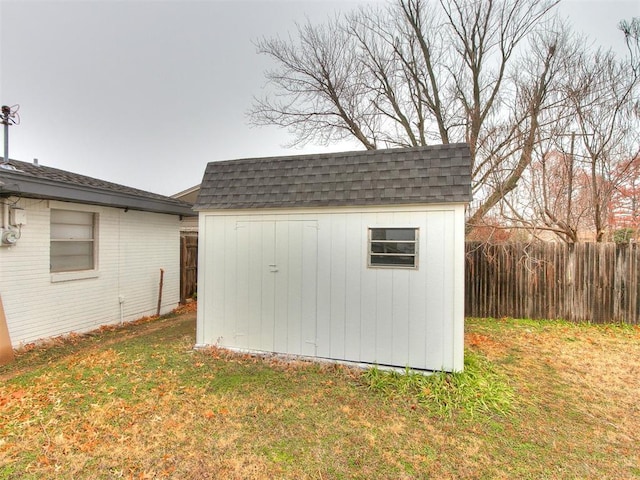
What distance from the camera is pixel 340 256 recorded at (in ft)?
13.9

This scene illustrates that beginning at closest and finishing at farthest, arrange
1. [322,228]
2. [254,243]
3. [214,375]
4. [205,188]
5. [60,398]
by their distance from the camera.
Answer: [60,398]
[214,375]
[322,228]
[254,243]
[205,188]

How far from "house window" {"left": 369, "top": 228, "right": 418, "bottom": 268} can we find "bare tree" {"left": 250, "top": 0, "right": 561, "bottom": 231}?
13.4 feet

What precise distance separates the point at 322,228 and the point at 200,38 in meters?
9.29

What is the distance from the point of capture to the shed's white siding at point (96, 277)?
4.94m

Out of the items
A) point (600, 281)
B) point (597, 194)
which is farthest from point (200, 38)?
point (600, 281)

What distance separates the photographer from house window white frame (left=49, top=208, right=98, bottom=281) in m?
5.60

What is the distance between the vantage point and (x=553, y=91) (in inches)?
271

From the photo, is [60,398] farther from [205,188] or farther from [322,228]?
[322,228]

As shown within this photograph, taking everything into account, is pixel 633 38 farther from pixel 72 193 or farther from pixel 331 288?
pixel 72 193

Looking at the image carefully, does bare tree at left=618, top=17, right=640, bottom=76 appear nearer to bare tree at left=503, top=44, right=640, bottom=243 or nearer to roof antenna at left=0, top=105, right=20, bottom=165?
bare tree at left=503, top=44, right=640, bottom=243

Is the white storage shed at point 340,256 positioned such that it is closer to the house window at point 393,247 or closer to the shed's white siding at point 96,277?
the house window at point 393,247

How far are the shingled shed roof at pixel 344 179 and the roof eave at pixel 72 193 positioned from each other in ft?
8.21

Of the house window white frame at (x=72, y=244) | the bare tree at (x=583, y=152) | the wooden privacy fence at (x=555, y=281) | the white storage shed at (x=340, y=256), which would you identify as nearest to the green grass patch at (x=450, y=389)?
the white storage shed at (x=340, y=256)

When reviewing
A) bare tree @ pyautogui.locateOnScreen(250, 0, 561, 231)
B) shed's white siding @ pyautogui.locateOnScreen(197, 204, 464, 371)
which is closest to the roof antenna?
shed's white siding @ pyautogui.locateOnScreen(197, 204, 464, 371)
